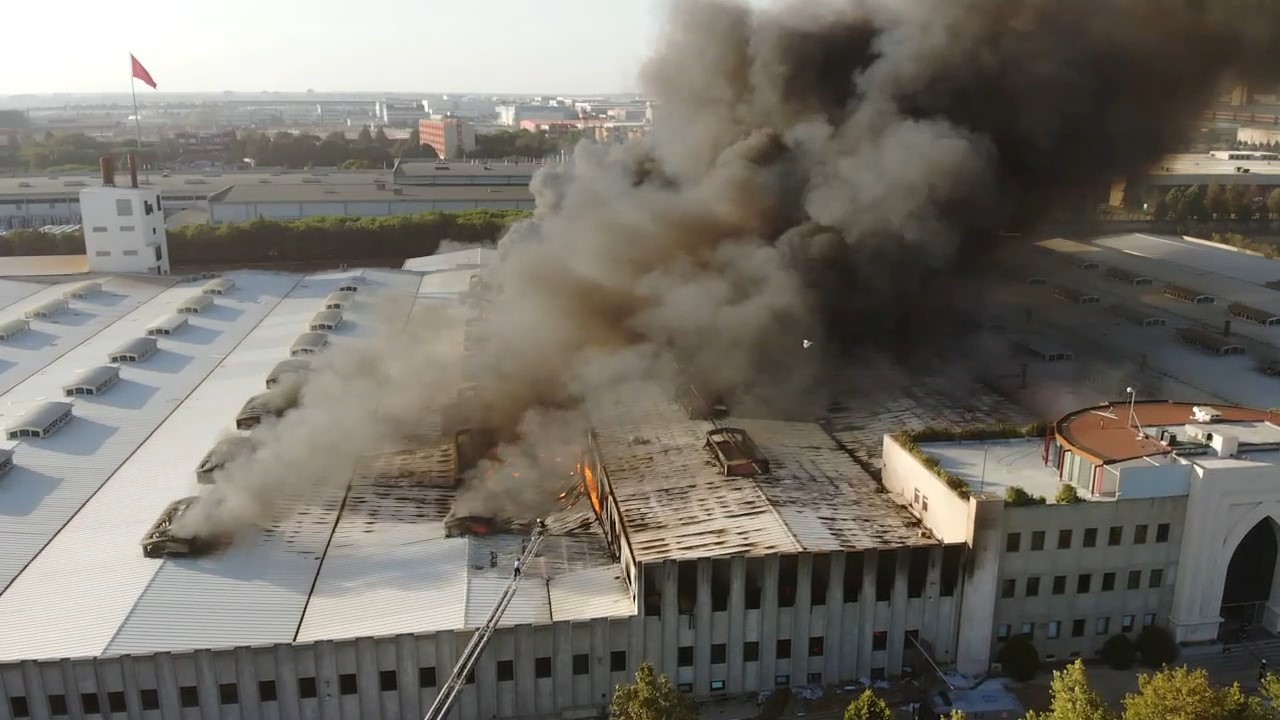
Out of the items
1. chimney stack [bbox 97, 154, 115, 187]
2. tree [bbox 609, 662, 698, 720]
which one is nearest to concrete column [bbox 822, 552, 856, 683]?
tree [bbox 609, 662, 698, 720]

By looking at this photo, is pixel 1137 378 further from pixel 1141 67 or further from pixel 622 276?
pixel 622 276

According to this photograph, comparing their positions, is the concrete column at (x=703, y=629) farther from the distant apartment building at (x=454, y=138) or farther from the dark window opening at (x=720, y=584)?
the distant apartment building at (x=454, y=138)

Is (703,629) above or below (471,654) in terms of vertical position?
below

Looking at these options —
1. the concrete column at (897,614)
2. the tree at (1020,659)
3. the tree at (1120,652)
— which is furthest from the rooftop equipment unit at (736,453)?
the tree at (1120,652)

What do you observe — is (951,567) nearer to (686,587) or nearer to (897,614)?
(897,614)

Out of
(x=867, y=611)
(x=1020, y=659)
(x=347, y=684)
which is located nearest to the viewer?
(x=347, y=684)

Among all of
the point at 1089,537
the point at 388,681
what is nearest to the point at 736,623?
the point at 388,681

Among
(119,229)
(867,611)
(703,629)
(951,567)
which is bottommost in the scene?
(703,629)
